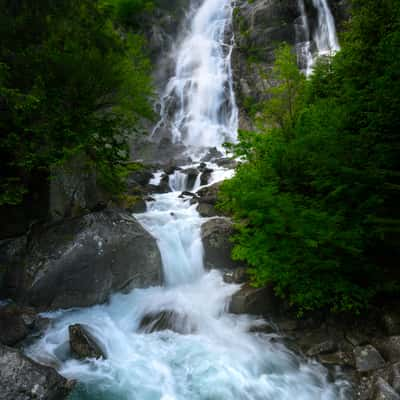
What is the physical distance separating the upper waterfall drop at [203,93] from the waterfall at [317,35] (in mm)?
7105

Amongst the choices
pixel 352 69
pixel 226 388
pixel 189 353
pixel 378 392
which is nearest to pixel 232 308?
pixel 189 353

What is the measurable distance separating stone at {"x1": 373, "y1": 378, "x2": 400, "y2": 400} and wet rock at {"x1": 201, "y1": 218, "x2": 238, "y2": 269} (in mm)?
4882

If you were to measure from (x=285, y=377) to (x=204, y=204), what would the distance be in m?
7.18

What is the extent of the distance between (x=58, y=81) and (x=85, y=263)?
182 inches

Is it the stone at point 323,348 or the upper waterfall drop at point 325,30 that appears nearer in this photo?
the stone at point 323,348

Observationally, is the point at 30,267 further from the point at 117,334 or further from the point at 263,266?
the point at 263,266

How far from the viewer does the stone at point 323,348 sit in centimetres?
547

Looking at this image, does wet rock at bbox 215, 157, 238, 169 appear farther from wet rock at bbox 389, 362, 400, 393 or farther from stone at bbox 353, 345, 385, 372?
wet rock at bbox 389, 362, 400, 393

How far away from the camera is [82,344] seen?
562 cm

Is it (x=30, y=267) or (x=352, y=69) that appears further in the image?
(x=30, y=267)

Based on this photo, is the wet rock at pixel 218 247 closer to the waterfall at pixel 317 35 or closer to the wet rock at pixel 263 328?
the wet rock at pixel 263 328

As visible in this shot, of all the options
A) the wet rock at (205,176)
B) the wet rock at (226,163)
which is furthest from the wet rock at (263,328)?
the wet rock at (226,163)

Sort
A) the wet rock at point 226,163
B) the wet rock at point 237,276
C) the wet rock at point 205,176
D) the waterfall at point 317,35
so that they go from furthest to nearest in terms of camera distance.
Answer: the waterfall at point 317,35 → the wet rock at point 226,163 → the wet rock at point 205,176 → the wet rock at point 237,276

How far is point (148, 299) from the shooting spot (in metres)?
7.52
